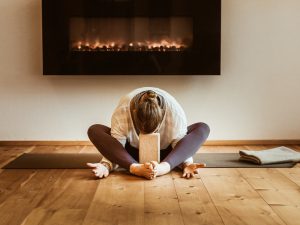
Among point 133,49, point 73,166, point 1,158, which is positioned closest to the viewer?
point 73,166

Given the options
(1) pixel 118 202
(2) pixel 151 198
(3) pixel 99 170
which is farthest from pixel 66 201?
(3) pixel 99 170

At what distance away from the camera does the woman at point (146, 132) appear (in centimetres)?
252

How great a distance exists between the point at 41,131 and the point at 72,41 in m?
0.74

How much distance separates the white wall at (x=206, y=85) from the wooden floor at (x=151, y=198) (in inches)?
43.1

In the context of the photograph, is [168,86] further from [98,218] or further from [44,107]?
[98,218]

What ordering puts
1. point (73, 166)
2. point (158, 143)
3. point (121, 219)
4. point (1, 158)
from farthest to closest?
point (1, 158), point (73, 166), point (158, 143), point (121, 219)

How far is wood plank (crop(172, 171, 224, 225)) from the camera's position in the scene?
180 cm

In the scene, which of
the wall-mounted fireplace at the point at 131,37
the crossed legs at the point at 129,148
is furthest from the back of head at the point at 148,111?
the wall-mounted fireplace at the point at 131,37

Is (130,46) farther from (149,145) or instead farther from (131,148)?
(149,145)

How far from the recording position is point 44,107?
3871 mm

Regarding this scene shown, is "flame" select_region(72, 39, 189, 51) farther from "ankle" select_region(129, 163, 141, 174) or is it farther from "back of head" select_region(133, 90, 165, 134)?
"ankle" select_region(129, 163, 141, 174)

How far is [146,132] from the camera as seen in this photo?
2.58 meters

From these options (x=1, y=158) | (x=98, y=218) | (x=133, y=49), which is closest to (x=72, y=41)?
(x=133, y=49)

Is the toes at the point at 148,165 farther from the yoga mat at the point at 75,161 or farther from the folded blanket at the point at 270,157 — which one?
the folded blanket at the point at 270,157
